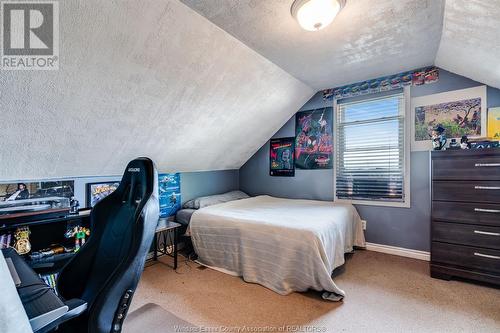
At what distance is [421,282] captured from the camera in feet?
7.61

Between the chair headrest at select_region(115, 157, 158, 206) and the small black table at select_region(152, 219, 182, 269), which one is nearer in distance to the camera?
the chair headrest at select_region(115, 157, 158, 206)

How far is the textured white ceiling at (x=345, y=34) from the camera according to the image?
1641mm

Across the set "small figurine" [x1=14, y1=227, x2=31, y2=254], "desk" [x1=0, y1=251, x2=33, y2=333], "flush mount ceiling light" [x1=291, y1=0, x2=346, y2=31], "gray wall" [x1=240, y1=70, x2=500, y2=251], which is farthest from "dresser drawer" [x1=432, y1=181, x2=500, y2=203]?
"small figurine" [x1=14, y1=227, x2=31, y2=254]

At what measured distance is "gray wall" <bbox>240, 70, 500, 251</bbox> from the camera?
277 centimetres

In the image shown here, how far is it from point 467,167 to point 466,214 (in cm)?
44

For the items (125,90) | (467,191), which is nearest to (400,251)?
(467,191)

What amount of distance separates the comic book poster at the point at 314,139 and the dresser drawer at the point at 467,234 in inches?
58.7

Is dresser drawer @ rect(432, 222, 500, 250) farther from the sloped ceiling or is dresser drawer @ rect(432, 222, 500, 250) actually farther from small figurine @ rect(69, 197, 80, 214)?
small figurine @ rect(69, 197, 80, 214)

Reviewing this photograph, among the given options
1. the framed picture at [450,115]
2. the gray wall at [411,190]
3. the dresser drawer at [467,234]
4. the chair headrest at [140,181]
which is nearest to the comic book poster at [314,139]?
the gray wall at [411,190]

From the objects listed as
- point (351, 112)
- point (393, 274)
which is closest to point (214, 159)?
point (351, 112)

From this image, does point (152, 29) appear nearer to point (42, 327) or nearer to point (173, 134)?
point (173, 134)

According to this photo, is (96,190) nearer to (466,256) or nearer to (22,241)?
(22,241)

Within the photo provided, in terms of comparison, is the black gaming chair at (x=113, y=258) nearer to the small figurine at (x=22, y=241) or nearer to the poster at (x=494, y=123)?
the small figurine at (x=22, y=241)

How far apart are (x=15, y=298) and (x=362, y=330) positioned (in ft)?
6.44
